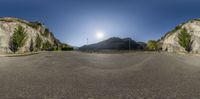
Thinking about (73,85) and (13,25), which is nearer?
(73,85)

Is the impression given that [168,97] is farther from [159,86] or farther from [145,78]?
[145,78]

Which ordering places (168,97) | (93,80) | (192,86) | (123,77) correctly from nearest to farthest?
(168,97)
(192,86)
(93,80)
(123,77)

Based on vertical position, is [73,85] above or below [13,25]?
below

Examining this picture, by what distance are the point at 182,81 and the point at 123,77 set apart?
13.8ft

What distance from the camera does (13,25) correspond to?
126125 mm

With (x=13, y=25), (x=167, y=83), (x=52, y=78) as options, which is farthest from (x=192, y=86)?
(x=13, y=25)

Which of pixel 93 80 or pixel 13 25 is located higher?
pixel 13 25

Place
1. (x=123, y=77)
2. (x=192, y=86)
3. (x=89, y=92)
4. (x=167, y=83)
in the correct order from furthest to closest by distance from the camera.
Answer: (x=123, y=77) < (x=167, y=83) < (x=192, y=86) < (x=89, y=92)

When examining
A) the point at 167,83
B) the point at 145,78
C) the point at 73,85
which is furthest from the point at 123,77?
the point at 73,85

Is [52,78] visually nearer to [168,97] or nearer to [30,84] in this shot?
[30,84]

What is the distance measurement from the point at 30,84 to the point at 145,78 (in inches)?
318

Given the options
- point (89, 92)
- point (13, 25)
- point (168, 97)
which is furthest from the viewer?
point (13, 25)

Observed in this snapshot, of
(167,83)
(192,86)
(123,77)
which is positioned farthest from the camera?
(123,77)

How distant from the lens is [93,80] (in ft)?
54.2
